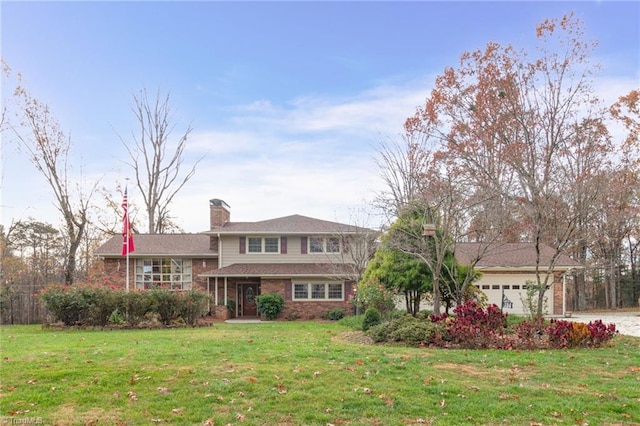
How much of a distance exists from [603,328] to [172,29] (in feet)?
41.1

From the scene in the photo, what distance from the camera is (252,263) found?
82.9 feet

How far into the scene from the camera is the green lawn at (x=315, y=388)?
573 cm

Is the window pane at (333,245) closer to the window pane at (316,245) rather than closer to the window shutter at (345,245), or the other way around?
the window pane at (316,245)

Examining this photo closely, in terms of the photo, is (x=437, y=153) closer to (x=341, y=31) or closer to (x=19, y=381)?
(x=341, y=31)

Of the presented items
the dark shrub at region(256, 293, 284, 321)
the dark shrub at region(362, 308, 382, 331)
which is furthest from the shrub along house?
the dark shrub at region(362, 308, 382, 331)

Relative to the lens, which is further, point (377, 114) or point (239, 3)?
point (377, 114)

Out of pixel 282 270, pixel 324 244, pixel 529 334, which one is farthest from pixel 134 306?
pixel 529 334

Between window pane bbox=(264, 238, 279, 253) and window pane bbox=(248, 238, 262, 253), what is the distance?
1.00 feet

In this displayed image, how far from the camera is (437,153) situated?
73.7ft

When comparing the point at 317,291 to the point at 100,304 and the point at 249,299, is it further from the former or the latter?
the point at 100,304

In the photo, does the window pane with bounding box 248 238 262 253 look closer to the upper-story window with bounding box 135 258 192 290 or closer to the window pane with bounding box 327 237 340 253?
the upper-story window with bounding box 135 258 192 290

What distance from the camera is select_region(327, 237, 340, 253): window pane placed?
25203 millimetres

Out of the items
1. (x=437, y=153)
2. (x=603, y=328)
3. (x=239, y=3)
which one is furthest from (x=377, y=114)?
(x=603, y=328)

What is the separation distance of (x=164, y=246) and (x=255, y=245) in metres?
4.75
